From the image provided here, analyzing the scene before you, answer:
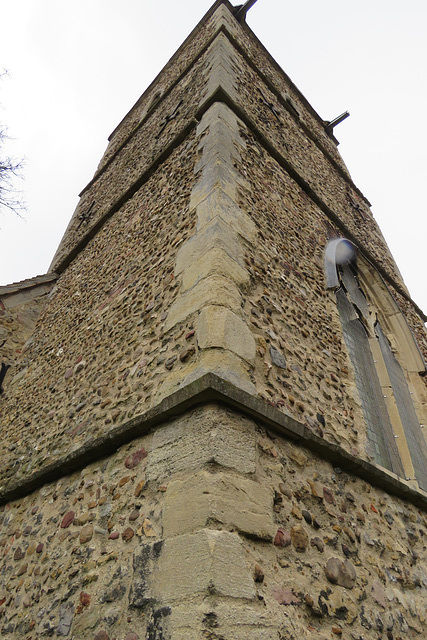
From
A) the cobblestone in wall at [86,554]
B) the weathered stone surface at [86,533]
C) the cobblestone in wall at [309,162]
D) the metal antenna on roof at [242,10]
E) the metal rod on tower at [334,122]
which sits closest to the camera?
the cobblestone in wall at [86,554]

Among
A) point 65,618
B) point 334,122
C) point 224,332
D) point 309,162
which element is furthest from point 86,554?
point 334,122

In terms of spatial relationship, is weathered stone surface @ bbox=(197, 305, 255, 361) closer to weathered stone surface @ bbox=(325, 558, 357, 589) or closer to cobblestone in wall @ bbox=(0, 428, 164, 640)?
cobblestone in wall @ bbox=(0, 428, 164, 640)

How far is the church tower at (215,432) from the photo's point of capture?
1.87 meters

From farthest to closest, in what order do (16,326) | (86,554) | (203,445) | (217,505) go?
1. (16,326)
2. (86,554)
3. (203,445)
4. (217,505)

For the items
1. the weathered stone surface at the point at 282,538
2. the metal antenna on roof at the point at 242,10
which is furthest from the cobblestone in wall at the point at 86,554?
the metal antenna on roof at the point at 242,10

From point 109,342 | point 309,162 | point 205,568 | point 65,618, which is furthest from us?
point 309,162

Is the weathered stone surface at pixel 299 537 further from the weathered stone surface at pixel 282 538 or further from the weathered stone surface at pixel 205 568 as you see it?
the weathered stone surface at pixel 205 568

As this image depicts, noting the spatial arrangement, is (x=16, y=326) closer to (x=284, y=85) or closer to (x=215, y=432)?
(x=215, y=432)

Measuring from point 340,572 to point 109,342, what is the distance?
2.32m

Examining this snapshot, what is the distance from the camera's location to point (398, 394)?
4.61 m

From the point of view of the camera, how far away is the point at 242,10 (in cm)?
775

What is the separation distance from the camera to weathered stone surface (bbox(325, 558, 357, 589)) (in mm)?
2117

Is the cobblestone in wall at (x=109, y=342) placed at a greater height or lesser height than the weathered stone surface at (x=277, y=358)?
greater

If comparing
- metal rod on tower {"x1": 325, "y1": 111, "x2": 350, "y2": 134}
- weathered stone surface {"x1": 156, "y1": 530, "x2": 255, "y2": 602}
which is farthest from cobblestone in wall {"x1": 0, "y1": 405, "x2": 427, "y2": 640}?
metal rod on tower {"x1": 325, "y1": 111, "x2": 350, "y2": 134}
